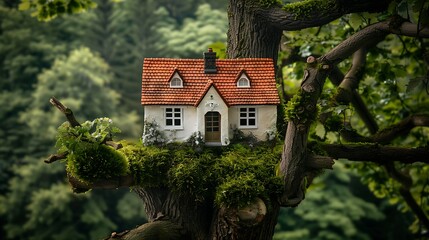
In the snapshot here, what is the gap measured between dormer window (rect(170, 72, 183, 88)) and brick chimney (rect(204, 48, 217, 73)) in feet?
1.11

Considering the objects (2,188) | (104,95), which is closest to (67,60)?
(104,95)

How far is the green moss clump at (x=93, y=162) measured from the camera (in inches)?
250

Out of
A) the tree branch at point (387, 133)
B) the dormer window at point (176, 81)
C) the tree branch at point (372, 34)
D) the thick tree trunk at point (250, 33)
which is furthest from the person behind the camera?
the tree branch at point (387, 133)

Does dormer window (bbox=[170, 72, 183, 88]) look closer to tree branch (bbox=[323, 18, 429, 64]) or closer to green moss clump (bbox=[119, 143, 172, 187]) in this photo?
green moss clump (bbox=[119, 143, 172, 187])

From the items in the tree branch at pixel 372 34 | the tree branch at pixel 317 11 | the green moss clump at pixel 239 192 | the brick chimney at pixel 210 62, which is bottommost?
the green moss clump at pixel 239 192

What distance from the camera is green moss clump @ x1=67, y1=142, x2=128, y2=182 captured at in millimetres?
6344

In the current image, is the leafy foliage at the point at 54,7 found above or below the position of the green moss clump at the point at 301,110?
above

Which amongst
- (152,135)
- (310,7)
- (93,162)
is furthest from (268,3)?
(93,162)

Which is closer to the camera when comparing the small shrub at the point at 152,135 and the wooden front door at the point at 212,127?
the small shrub at the point at 152,135

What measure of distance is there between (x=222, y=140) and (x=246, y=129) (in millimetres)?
322

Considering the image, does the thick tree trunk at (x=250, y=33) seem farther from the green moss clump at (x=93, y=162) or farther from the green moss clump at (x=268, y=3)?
the green moss clump at (x=93, y=162)

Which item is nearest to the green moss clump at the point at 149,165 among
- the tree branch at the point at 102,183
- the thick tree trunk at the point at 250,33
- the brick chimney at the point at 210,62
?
the tree branch at the point at 102,183

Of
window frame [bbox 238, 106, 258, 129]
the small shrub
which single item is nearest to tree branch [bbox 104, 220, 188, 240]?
the small shrub

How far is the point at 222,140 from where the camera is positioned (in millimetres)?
7094
